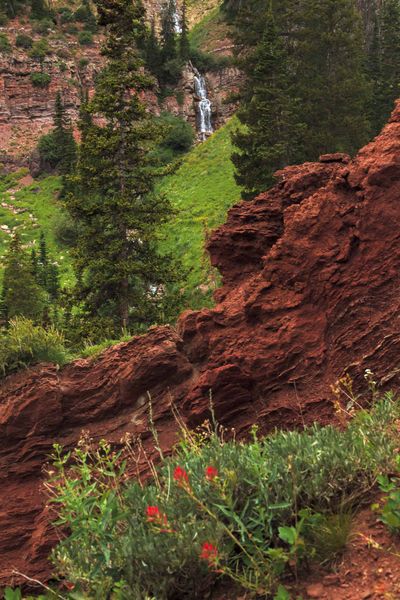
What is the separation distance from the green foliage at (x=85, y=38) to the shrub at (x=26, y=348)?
2715 inches

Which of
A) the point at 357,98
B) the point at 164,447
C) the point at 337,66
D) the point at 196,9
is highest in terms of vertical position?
the point at 196,9

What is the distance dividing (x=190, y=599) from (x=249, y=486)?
71cm

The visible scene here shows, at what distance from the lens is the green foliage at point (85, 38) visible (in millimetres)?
66812

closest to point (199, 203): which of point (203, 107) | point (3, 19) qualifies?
point (203, 107)

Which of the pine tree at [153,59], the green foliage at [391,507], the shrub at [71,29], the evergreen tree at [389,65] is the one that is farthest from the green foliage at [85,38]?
the green foliage at [391,507]

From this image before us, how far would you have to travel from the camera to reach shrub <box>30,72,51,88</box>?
6075 cm

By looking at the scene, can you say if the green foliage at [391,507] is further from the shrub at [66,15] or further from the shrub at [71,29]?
the shrub at [66,15]

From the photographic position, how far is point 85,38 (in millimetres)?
66750

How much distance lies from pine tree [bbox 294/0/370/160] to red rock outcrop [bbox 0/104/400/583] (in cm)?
1664

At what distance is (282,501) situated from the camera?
3.15 m

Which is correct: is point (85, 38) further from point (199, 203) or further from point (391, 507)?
point (391, 507)

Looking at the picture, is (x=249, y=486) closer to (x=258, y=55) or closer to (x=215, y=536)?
(x=215, y=536)

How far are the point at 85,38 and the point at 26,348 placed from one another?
6939 cm

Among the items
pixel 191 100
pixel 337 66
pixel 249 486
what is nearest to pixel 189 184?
pixel 337 66
